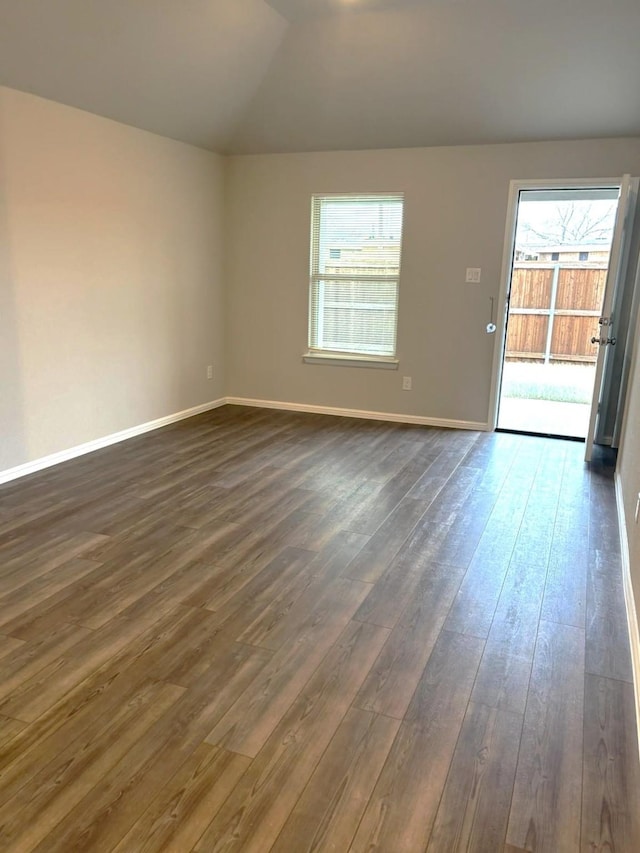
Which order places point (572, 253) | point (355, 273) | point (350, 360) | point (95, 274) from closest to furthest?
point (95, 274) < point (355, 273) < point (350, 360) < point (572, 253)

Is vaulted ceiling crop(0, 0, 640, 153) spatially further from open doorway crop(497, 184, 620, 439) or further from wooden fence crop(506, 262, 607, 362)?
wooden fence crop(506, 262, 607, 362)

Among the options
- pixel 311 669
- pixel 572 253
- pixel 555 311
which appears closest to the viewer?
pixel 311 669

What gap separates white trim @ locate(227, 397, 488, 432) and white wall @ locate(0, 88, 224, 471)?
0.59 m

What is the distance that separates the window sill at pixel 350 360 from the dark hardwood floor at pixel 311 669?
6.50ft

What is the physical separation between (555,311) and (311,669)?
6.72 m

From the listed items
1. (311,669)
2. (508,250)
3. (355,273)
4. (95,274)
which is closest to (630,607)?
(311,669)

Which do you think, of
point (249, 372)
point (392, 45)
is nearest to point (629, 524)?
point (392, 45)

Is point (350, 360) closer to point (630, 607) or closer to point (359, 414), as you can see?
point (359, 414)

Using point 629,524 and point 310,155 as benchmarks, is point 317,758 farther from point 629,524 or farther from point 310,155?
point 310,155

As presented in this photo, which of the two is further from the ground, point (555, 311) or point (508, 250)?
point (508, 250)

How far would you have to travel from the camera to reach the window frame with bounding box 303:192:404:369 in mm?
5539

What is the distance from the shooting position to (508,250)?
5.13m

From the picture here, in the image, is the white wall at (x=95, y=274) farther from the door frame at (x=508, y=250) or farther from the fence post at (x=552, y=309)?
the fence post at (x=552, y=309)

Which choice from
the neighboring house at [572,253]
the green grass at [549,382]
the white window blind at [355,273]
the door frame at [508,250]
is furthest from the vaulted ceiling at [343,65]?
the green grass at [549,382]
